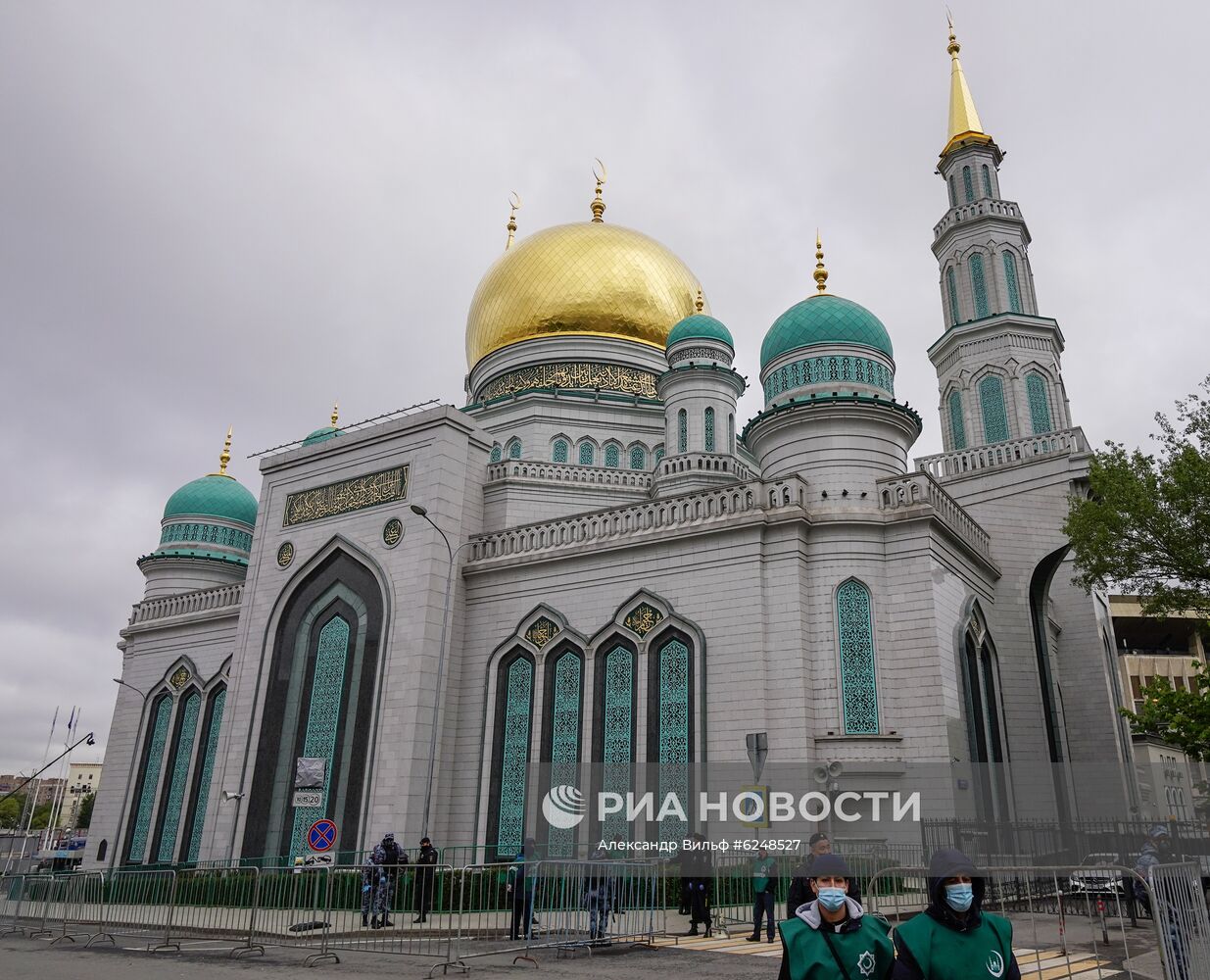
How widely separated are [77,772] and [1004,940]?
427 ft

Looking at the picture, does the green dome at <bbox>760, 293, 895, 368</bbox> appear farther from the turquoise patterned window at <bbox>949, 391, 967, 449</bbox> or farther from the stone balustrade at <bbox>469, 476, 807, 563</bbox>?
the turquoise patterned window at <bbox>949, 391, 967, 449</bbox>

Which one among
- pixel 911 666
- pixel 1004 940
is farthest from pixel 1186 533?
pixel 1004 940

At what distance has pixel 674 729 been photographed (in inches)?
687

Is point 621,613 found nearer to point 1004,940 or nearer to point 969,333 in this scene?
point 969,333

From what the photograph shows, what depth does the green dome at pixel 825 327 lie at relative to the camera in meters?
19.5

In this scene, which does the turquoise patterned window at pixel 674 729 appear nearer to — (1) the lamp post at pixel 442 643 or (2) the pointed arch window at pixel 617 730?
(2) the pointed arch window at pixel 617 730

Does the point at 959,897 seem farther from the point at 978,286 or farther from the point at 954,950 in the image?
the point at 978,286

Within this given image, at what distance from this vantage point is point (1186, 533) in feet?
49.0

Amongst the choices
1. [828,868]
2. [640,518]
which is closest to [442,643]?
[640,518]

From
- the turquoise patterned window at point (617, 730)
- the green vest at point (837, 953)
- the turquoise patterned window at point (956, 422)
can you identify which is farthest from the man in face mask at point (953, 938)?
the turquoise patterned window at point (956, 422)

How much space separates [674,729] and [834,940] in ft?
46.7

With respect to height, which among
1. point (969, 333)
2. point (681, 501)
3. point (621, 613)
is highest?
point (969, 333)

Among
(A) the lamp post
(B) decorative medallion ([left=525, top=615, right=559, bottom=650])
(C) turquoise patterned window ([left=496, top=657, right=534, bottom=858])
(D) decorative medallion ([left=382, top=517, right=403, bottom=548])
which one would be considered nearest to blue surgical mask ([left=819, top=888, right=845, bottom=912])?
(A) the lamp post

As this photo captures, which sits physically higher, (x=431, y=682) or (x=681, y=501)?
(x=681, y=501)
